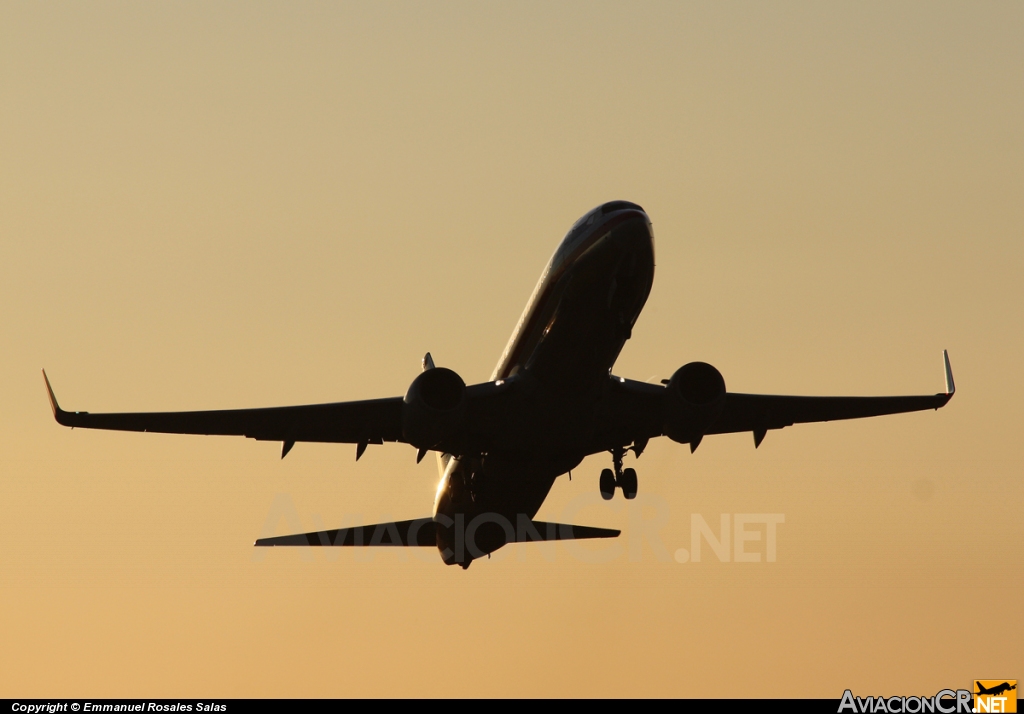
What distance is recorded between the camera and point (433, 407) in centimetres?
3938

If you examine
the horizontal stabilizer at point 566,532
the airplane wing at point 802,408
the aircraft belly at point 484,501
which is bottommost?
the horizontal stabilizer at point 566,532

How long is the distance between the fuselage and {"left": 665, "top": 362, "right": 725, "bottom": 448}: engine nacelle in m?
1.80

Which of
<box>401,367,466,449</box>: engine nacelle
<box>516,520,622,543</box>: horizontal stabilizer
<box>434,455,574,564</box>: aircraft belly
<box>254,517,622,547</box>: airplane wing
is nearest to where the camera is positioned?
<box>401,367,466,449</box>: engine nacelle

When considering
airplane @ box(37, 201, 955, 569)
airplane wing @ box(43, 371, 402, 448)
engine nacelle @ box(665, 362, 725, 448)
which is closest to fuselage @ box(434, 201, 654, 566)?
airplane @ box(37, 201, 955, 569)

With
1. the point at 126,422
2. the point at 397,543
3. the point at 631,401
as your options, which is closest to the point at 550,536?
the point at 397,543

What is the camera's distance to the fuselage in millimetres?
37781

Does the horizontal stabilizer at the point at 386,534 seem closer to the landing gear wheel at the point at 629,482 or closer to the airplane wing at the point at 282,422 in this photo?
the airplane wing at the point at 282,422

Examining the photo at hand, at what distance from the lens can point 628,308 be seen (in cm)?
3812

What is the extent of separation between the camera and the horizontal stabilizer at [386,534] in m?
49.6

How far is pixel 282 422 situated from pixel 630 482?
938cm

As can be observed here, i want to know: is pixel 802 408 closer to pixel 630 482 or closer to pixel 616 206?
pixel 630 482

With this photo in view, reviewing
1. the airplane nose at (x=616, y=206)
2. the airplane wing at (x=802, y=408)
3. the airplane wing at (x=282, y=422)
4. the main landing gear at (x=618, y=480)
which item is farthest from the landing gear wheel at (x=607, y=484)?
the airplane nose at (x=616, y=206)

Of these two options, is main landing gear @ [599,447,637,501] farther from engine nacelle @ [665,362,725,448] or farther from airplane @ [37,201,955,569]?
engine nacelle @ [665,362,725,448]

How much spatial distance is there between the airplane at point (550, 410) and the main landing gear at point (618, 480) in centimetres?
3
